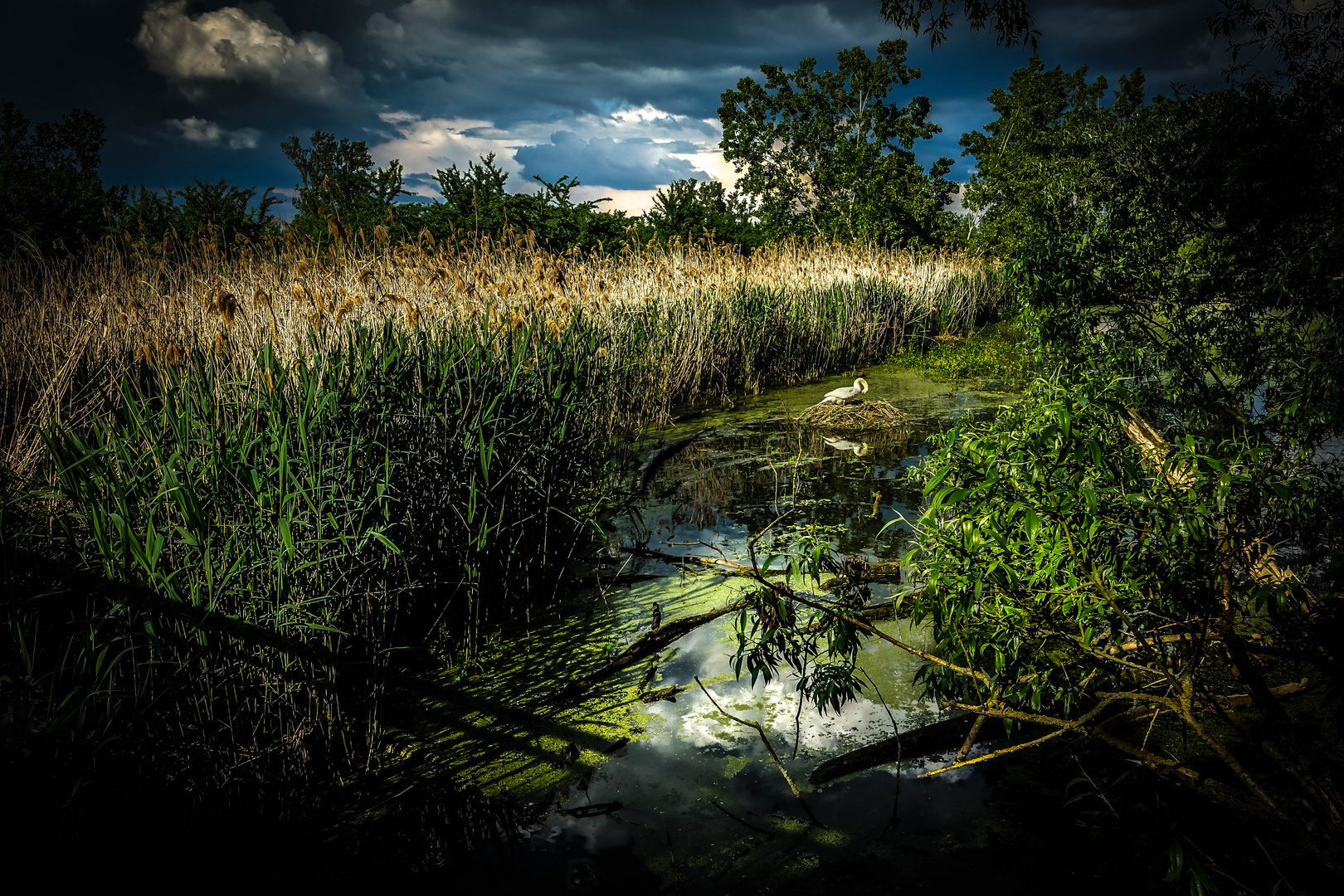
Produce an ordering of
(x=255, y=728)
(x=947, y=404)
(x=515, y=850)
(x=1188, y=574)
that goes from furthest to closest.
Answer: (x=947, y=404)
(x=255, y=728)
(x=515, y=850)
(x=1188, y=574)

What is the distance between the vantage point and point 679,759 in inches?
99.4

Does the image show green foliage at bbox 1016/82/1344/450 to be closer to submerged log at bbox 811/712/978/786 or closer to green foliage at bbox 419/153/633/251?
submerged log at bbox 811/712/978/786

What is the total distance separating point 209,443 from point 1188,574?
3.32m

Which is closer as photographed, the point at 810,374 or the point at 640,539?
the point at 640,539

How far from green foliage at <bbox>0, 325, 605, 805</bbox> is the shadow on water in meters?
0.36

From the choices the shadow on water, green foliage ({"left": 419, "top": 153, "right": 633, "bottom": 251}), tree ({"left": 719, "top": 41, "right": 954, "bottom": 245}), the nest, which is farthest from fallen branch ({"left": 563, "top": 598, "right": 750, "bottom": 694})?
tree ({"left": 719, "top": 41, "right": 954, "bottom": 245})

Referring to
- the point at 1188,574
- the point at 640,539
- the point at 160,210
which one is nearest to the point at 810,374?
the point at 640,539

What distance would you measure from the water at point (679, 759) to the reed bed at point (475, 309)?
1.93 meters

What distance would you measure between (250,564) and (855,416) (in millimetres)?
6244

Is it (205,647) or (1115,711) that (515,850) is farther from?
(1115,711)

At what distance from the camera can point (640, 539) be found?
465 cm

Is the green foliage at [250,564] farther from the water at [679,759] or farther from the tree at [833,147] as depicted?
the tree at [833,147]

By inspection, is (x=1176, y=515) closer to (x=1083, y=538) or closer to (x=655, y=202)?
(x=1083, y=538)

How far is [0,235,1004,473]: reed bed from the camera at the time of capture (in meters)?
3.83
